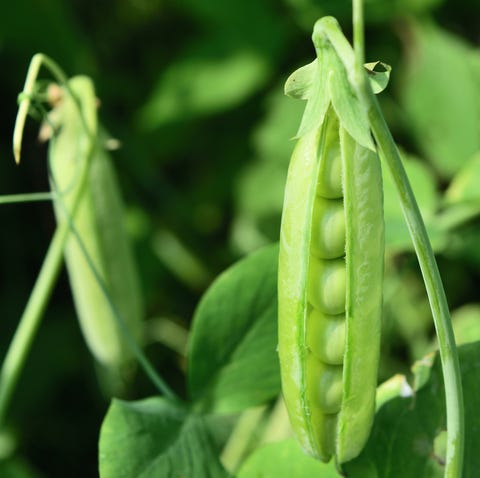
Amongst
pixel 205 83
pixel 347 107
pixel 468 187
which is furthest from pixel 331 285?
pixel 205 83

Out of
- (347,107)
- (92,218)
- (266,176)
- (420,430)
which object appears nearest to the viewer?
(347,107)

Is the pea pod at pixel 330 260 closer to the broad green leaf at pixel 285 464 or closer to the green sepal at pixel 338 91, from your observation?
the green sepal at pixel 338 91

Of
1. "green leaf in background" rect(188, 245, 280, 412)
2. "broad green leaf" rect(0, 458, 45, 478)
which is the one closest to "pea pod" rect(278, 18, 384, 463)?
"green leaf in background" rect(188, 245, 280, 412)

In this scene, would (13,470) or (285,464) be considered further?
(13,470)

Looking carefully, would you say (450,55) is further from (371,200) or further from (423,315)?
(371,200)

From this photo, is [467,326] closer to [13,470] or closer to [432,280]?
[432,280]

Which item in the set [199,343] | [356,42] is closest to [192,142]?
[199,343]
